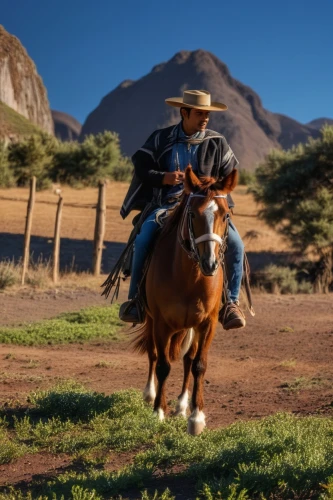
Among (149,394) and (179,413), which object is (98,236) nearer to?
(149,394)

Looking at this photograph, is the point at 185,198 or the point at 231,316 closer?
the point at 185,198

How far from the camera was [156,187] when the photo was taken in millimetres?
7180

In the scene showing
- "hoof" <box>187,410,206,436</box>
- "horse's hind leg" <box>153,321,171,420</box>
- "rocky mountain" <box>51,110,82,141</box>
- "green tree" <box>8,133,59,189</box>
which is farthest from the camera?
"rocky mountain" <box>51,110,82,141</box>

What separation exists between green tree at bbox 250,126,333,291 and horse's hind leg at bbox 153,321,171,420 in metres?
13.6

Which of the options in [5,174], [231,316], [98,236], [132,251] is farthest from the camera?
[5,174]

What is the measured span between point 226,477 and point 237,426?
1314mm

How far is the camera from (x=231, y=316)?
6.79m

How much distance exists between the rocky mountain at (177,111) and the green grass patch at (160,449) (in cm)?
10648

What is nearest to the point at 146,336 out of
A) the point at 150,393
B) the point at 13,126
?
the point at 150,393

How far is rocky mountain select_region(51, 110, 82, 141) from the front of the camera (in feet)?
483

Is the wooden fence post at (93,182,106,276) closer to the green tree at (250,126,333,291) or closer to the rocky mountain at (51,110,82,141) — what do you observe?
the green tree at (250,126,333,291)

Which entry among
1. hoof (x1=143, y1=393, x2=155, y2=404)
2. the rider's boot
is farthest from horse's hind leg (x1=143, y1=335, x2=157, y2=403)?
the rider's boot

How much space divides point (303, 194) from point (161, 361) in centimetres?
1599

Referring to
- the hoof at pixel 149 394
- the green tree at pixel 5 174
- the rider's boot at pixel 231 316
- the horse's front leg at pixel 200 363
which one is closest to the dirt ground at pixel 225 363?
the hoof at pixel 149 394
